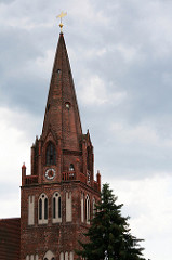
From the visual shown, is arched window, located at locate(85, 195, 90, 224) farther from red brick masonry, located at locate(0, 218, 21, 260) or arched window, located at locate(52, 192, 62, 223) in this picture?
red brick masonry, located at locate(0, 218, 21, 260)

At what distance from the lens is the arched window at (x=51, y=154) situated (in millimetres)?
60469

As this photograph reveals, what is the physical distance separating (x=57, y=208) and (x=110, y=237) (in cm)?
1522

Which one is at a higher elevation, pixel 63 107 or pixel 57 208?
pixel 63 107

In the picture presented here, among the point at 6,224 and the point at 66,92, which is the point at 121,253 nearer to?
the point at 6,224

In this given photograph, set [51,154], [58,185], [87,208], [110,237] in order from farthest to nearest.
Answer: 1. [51,154]
2. [87,208]
3. [58,185]
4. [110,237]

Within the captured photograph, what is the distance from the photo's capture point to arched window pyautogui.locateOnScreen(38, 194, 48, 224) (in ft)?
191

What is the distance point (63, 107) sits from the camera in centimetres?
6331

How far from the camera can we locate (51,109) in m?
63.5

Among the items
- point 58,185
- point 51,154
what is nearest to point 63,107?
point 51,154

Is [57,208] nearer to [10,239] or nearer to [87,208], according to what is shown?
[87,208]

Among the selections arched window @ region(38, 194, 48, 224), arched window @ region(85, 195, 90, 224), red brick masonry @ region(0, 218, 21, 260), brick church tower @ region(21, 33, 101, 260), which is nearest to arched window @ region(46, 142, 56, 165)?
brick church tower @ region(21, 33, 101, 260)

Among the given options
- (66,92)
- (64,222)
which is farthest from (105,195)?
(66,92)

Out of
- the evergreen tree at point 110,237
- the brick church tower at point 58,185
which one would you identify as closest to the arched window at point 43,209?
the brick church tower at point 58,185

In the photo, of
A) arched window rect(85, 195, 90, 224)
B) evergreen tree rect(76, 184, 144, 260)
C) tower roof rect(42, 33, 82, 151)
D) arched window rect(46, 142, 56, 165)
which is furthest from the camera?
tower roof rect(42, 33, 82, 151)
